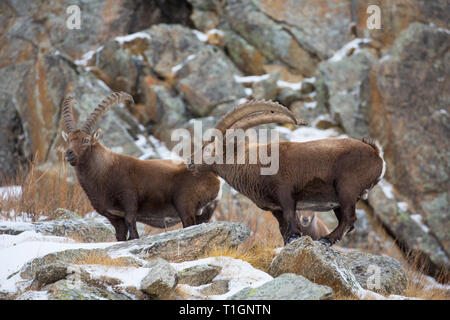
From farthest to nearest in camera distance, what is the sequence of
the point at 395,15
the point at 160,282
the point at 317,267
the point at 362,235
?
the point at 395,15, the point at 362,235, the point at 317,267, the point at 160,282

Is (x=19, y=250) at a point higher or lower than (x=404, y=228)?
higher

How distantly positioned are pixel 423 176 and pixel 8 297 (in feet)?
44.5

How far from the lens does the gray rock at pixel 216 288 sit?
5.41 metres

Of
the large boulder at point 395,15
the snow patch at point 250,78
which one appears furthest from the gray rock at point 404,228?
the large boulder at point 395,15

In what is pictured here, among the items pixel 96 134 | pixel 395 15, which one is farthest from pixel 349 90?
pixel 96 134

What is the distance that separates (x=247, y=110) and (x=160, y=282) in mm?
3495

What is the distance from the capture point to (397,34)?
1864cm

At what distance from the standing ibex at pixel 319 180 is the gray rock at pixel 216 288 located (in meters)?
1.75

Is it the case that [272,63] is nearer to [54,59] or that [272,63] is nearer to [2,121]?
[54,59]

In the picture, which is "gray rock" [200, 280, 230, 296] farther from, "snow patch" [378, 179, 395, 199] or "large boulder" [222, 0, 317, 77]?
"large boulder" [222, 0, 317, 77]

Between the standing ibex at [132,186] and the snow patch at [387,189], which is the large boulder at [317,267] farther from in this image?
the snow patch at [387,189]

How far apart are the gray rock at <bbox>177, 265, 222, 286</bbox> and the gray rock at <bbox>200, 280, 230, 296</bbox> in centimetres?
10

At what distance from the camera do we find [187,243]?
21.2ft

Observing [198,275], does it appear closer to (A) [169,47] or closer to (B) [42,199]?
(B) [42,199]
